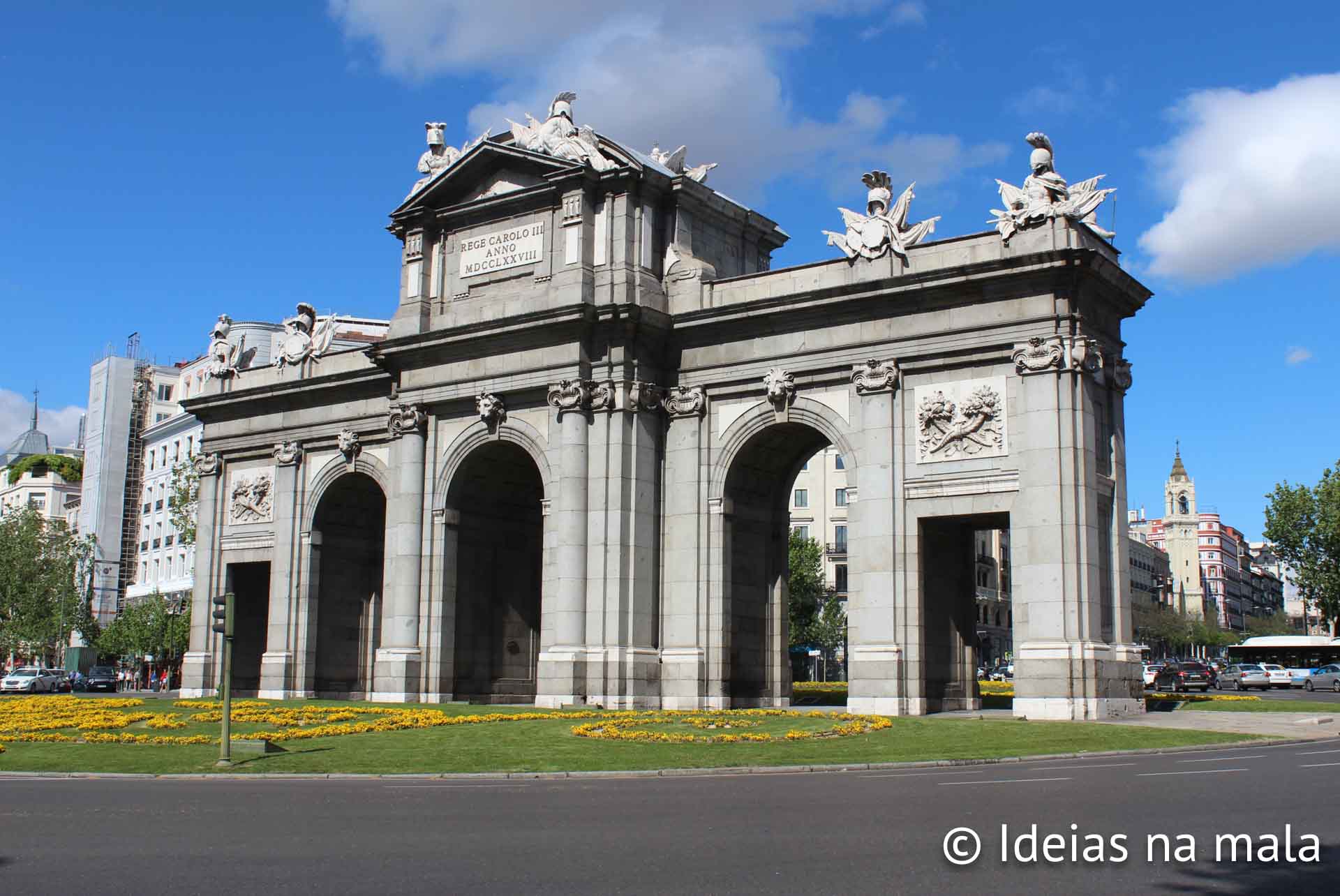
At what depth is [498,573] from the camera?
4972 cm

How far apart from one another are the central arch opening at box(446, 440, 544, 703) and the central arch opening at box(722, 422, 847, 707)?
767 cm

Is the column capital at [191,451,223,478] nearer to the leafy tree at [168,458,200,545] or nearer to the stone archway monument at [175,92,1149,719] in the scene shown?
the stone archway monument at [175,92,1149,719]

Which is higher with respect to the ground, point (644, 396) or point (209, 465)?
point (644, 396)

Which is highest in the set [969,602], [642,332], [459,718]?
[642,332]

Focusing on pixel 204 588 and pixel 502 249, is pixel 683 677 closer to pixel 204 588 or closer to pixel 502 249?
pixel 502 249

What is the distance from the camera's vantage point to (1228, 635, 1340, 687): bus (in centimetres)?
9306

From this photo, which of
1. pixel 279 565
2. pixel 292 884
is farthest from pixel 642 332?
pixel 292 884

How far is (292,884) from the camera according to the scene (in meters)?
11.8

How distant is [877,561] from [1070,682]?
21.5 ft

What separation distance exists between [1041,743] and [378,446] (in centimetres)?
3150

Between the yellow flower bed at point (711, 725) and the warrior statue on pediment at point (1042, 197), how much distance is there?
14475 millimetres

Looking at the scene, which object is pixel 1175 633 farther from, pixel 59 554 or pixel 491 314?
pixel 491 314

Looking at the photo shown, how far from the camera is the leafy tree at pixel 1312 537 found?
10188 cm

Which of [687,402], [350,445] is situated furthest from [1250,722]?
[350,445]
